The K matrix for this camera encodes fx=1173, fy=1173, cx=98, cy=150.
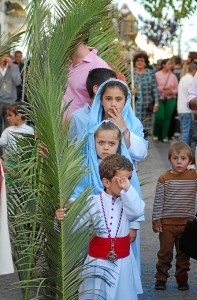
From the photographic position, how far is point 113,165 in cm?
689

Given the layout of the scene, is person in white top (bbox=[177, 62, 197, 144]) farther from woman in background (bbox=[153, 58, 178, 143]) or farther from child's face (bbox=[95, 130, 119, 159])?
child's face (bbox=[95, 130, 119, 159])

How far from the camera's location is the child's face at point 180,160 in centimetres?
901

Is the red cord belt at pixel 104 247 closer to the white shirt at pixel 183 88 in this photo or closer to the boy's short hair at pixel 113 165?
the boy's short hair at pixel 113 165

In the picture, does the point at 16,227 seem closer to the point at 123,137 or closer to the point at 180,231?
the point at 123,137

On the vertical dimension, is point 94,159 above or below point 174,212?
above

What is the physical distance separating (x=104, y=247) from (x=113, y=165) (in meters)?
0.51

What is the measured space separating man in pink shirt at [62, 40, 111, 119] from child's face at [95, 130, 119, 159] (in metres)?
0.88

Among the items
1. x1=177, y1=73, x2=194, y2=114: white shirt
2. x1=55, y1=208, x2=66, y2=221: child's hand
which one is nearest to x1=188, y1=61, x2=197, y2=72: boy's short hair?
x1=177, y1=73, x2=194, y2=114: white shirt

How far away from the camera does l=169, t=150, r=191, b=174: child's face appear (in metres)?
9.01

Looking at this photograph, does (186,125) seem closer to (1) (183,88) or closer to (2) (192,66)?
(1) (183,88)

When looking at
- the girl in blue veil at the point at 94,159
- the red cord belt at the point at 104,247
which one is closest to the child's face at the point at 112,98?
the girl in blue veil at the point at 94,159

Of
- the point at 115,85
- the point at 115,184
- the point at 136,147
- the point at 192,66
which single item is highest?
the point at 192,66

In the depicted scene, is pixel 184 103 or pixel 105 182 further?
pixel 184 103

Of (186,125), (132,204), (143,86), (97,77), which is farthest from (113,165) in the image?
(186,125)
